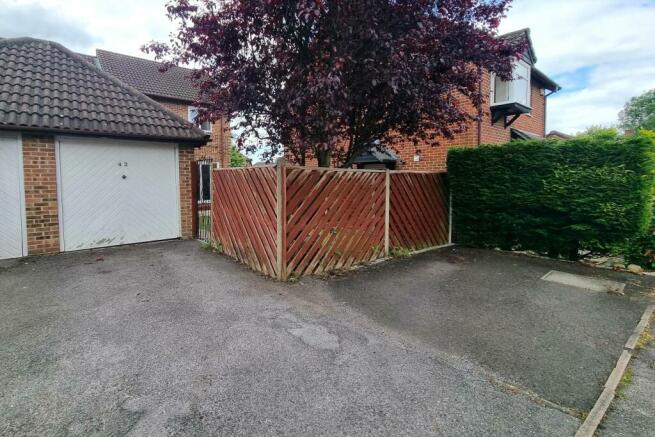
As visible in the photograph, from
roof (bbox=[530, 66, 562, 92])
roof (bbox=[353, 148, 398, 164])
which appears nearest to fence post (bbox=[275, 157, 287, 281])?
roof (bbox=[353, 148, 398, 164])

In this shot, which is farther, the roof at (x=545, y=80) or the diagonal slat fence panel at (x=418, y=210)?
the roof at (x=545, y=80)

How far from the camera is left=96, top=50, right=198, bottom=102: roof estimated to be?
1677 cm

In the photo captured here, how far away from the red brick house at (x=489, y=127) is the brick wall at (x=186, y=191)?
4632 mm

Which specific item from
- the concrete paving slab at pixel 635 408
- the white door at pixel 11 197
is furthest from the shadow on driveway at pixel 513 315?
the white door at pixel 11 197

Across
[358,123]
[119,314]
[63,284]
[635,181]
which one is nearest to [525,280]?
[635,181]

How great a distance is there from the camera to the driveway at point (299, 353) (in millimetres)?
2258

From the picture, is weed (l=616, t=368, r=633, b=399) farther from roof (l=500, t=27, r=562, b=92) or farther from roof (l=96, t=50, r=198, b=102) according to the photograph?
roof (l=96, t=50, r=198, b=102)

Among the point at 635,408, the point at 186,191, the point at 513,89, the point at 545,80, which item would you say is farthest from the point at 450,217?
the point at 545,80

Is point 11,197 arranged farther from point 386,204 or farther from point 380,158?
point 380,158

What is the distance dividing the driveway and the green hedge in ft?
4.57

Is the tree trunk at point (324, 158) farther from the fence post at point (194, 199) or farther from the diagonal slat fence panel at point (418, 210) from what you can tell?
the fence post at point (194, 199)

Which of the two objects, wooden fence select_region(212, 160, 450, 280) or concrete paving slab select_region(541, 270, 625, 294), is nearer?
concrete paving slab select_region(541, 270, 625, 294)

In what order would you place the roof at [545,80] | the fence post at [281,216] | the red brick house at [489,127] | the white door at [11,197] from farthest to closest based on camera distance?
the roof at [545,80] < the red brick house at [489,127] < the white door at [11,197] < the fence post at [281,216]

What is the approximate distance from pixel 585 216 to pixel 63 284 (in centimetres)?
884
